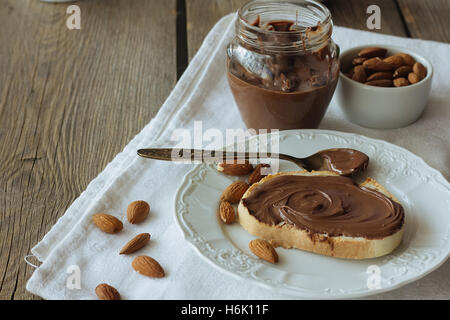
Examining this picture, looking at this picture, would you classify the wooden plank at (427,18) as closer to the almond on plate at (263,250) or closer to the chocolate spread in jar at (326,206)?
the chocolate spread in jar at (326,206)

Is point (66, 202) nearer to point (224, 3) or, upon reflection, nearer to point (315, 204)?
point (315, 204)

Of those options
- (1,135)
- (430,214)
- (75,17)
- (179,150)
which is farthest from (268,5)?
(75,17)

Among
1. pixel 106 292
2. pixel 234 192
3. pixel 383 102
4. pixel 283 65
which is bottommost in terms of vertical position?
pixel 106 292

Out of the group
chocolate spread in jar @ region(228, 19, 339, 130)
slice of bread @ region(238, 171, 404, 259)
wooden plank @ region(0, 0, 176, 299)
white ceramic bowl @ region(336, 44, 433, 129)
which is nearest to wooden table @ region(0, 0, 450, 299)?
wooden plank @ region(0, 0, 176, 299)

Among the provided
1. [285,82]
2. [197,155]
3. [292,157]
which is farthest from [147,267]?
[285,82]

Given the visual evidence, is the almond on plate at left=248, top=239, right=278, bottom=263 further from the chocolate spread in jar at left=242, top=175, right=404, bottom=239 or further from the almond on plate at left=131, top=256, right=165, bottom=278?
the almond on plate at left=131, top=256, right=165, bottom=278

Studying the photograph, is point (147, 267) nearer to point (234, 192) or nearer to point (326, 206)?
point (234, 192)

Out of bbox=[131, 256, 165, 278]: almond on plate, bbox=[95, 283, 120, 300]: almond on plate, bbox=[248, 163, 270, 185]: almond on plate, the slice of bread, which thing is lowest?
bbox=[95, 283, 120, 300]: almond on plate
